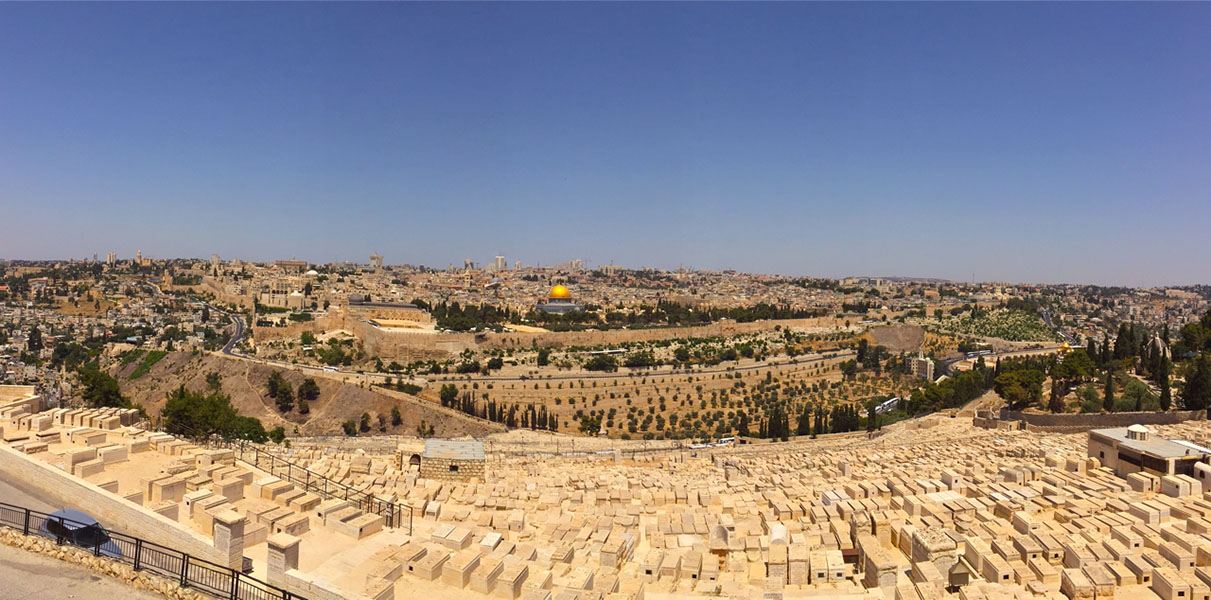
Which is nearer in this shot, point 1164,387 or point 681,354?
point 1164,387

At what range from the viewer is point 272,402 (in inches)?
1245

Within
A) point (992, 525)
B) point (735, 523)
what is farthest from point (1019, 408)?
point (735, 523)

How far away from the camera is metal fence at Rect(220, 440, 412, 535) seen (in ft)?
31.8

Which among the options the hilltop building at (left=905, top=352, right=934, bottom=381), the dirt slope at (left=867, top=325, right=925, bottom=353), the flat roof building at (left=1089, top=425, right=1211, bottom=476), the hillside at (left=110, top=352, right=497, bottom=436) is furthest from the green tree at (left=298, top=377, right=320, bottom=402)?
the dirt slope at (left=867, top=325, right=925, bottom=353)

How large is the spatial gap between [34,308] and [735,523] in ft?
236

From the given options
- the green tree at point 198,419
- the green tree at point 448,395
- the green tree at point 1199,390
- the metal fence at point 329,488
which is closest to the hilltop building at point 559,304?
the green tree at point 448,395

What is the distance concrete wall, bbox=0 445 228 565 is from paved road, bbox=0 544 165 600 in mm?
883

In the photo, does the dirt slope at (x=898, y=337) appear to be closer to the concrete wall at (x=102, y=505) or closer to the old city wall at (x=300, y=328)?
the old city wall at (x=300, y=328)

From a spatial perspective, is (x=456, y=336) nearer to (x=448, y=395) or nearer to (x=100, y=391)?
(x=448, y=395)

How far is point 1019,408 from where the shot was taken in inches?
969

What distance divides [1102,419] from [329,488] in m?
19.5

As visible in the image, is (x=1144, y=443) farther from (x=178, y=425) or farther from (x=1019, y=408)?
(x=178, y=425)

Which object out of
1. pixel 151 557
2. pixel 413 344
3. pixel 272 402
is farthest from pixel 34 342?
pixel 151 557

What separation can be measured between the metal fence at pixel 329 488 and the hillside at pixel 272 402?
1472 cm
